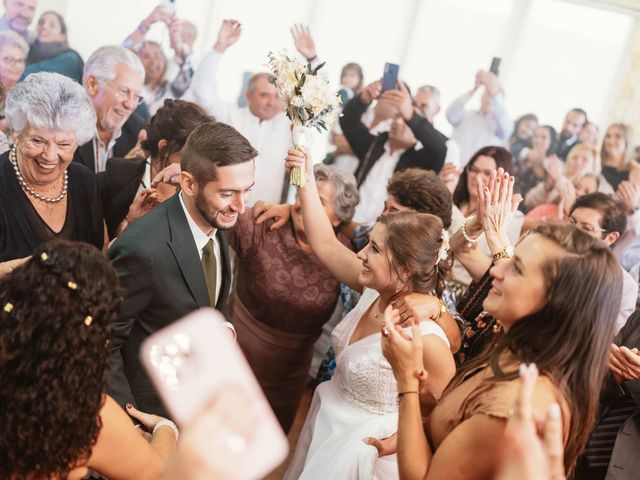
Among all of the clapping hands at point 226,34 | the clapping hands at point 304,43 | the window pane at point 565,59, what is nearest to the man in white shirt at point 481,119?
the window pane at point 565,59

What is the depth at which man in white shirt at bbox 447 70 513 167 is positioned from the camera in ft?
16.5

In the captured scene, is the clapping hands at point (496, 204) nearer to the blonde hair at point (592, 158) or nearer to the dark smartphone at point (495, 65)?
the dark smartphone at point (495, 65)

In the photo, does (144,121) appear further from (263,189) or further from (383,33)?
(383,33)

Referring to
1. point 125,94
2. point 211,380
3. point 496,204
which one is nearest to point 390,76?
point 125,94

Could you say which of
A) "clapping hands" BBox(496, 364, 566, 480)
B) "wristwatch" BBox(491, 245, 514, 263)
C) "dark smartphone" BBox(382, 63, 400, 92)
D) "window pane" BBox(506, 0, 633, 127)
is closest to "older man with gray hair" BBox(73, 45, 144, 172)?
"dark smartphone" BBox(382, 63, 400, 92)

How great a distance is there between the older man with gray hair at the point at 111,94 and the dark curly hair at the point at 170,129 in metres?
0.65

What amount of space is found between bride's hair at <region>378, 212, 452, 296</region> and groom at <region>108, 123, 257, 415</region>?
590 millimetres

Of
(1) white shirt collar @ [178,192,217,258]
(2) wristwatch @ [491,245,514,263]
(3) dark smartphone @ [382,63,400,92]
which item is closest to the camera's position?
(1) white shirt collar @ [178,192,217,258]

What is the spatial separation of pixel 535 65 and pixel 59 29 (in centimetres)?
353

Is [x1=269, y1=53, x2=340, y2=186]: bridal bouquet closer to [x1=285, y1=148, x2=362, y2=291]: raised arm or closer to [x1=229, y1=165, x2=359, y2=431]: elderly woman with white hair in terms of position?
[x1=285, y1=148, x2=362, y2=291]: raised arm

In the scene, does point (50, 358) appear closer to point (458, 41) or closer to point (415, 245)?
point (415, 245)

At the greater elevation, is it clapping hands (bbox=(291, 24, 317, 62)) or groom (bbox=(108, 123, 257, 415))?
clapping hands (bbox=(291, 24, 317, 62))

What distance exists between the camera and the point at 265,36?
4617 mm

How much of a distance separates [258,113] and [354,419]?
9.12 feet
